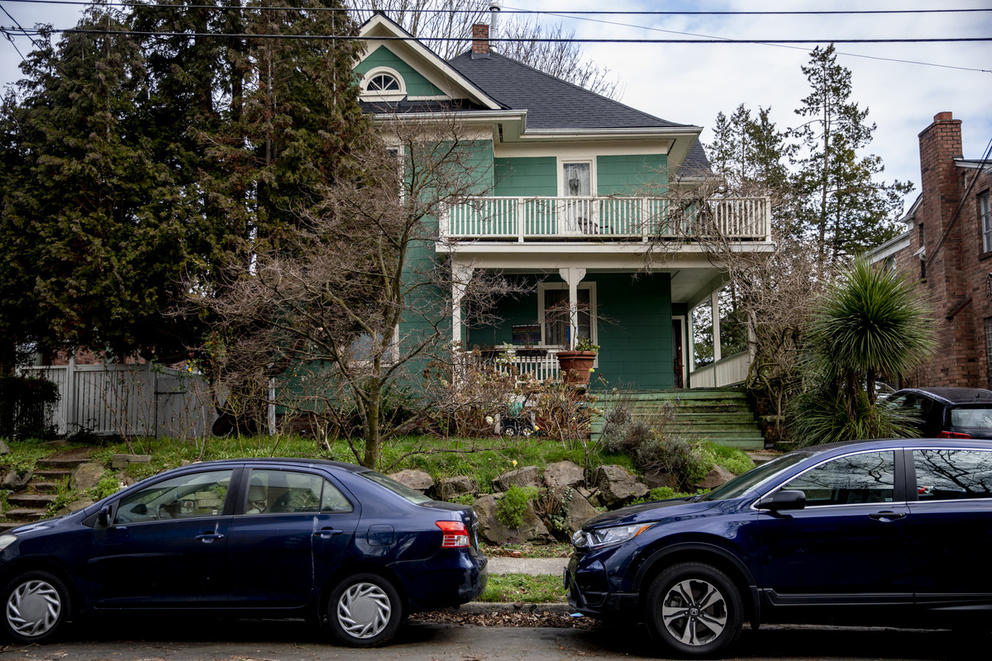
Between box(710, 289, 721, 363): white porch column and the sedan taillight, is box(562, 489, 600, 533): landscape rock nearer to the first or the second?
the sedan taillight

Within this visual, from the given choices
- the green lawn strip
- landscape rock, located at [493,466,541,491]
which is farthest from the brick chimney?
the green lawn strip

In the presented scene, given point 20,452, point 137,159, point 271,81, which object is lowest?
point 20,452

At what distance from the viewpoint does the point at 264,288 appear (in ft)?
32.0

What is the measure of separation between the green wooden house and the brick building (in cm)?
638

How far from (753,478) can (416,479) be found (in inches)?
216

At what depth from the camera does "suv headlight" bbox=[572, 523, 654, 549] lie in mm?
6031

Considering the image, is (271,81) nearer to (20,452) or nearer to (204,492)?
(20,452)

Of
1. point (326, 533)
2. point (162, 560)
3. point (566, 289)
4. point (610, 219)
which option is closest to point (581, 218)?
point (610, 219)

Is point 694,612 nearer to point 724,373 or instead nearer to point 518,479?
point 518,479

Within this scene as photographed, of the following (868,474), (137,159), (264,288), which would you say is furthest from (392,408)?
(868,474)

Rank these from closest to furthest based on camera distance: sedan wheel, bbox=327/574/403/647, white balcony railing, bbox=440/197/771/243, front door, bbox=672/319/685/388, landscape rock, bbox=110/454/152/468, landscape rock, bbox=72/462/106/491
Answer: sedan wheel, bbox=327/574/403/647 < landscape rock, bbox=72/462/106/491 < landscape rock, bbox=110/454/152/468 < white balcony railing, bbox=440/197/771/243 < front door, bbox=672/319/685/388

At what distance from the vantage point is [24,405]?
14586 mm

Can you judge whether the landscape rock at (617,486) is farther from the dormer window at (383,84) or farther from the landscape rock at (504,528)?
the dormer window at (383,84)

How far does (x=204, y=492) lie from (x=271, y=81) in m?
9.69
